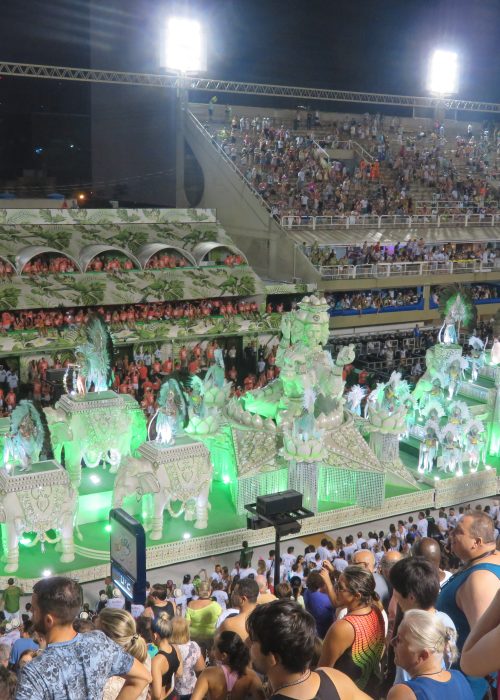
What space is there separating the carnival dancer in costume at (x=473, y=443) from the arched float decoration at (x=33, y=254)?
37.3 feet

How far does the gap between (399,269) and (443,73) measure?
1198 cm

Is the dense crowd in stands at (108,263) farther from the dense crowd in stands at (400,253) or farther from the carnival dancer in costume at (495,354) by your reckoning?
the carnival dancer in costume at (495,354)

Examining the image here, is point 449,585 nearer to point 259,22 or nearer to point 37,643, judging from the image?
point 37,643

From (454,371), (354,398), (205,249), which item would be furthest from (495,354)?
(205,249)

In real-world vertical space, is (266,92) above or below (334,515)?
above

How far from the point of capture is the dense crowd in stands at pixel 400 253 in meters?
25.9

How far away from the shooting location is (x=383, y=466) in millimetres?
14266

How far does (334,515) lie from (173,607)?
6697 millimetres

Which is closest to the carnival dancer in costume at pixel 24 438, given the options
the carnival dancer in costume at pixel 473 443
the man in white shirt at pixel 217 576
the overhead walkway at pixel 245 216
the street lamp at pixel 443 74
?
the man in white shirt at pixel 217 576

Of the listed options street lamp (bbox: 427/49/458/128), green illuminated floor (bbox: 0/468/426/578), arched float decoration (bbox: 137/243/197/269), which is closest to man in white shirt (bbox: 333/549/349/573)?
green illuminated floor (bbox: 0/468/426/578)

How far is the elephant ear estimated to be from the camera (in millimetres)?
12062

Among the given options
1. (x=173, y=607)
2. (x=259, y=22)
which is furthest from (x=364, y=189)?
(x=173, y=607)

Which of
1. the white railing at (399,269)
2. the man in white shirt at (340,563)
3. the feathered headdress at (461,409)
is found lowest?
the man in white shirt at (340,563)

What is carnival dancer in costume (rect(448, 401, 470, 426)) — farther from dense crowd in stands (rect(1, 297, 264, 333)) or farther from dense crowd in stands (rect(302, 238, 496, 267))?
dense crowd in stands (rect(302, 238, 496, 267))
